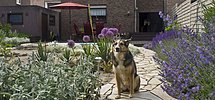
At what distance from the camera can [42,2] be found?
24641 millimetres

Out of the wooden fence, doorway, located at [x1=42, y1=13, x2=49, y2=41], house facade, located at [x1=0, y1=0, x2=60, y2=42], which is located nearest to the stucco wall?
house facade, located at [x1=0, y1=0, x2=60, y2=42]

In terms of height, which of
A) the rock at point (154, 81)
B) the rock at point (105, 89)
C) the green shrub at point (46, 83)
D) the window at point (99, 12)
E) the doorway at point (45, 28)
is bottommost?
the rock at point (105, 89)

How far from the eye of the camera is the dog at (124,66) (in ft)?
10.7

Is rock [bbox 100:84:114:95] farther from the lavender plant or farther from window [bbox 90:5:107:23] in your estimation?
window [bbox 90:5:107:23]

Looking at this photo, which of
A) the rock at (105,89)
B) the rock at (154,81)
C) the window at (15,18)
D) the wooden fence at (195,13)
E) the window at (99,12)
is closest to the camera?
the rock at (105,89)

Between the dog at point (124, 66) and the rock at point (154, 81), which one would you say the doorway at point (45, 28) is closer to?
the rock at point (154, 81)

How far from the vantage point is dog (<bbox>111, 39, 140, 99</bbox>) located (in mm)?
3246

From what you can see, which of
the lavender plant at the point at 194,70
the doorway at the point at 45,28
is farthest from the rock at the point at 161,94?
the doorway at the point at 45,28

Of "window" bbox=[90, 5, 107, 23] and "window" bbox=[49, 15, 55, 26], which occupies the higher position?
"window" bbox=[90, 5, 107, 23]

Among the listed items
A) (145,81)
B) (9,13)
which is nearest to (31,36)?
(9,13)

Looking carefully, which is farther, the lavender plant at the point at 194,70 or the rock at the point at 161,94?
the rock at the point at 161,94

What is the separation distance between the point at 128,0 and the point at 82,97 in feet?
57.1

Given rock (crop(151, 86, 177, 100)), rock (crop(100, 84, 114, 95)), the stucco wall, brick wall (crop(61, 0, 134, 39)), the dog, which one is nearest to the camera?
the dog

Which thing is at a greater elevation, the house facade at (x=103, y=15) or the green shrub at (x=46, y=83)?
the house facade at (x=103, y=15)
